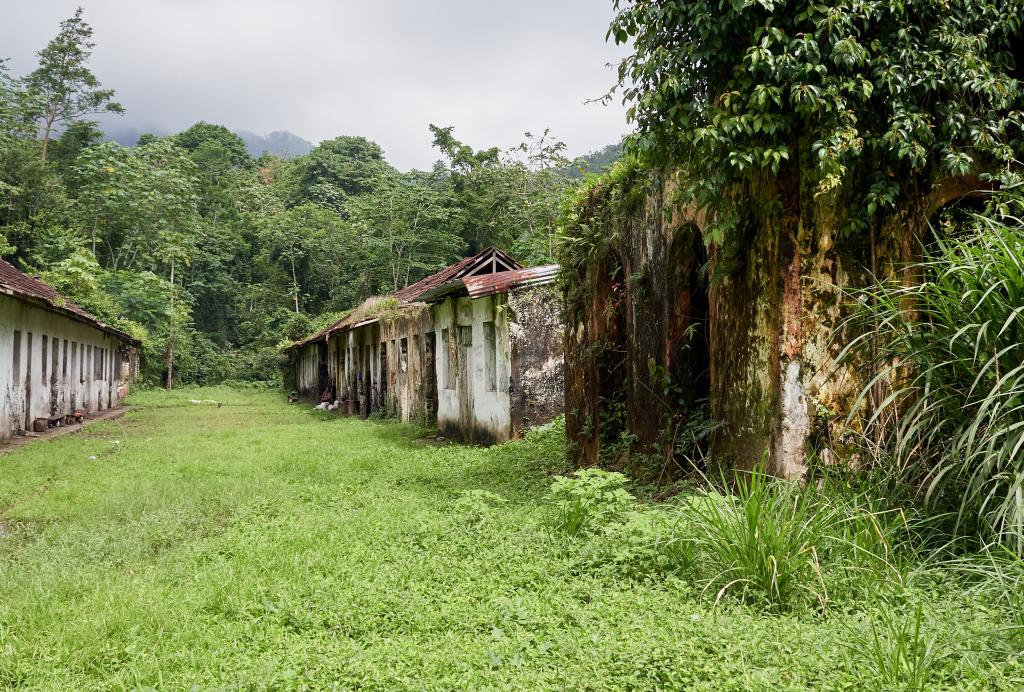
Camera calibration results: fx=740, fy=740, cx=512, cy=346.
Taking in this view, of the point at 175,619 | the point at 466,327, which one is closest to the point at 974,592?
the point at 175,619

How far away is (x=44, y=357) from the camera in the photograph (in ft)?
56.4

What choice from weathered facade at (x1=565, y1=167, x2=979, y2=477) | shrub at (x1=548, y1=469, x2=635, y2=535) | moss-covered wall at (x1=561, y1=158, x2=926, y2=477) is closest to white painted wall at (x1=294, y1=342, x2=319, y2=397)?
moss-covered wall at (x1=561, y1=158, x2=926, y2=477)

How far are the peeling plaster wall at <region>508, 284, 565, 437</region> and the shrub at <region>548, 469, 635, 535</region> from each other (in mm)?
6247

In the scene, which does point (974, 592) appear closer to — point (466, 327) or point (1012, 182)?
point (1012, 182)

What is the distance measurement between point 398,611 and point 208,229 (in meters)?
43.0

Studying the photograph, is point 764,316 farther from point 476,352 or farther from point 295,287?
point 295,287

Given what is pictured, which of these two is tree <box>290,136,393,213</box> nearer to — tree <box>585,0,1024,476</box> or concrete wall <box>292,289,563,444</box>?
concrete wall <box>292,289,563,444</box>

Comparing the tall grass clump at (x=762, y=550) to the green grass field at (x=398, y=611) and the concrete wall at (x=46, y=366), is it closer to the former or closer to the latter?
the green grass field at (x=398, y=611)

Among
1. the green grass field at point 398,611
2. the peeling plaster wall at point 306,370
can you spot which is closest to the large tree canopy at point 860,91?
the green grass field at point 398,611

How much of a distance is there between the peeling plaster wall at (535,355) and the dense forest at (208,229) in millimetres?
11679

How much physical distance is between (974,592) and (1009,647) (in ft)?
1.91

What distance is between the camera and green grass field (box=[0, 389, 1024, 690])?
3295 millimetres

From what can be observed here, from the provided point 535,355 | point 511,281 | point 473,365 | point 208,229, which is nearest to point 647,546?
point 511,281

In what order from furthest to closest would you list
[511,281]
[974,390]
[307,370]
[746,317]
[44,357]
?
[307,370] < [44,357] < [511,281] < [746,317] < [974,390]
